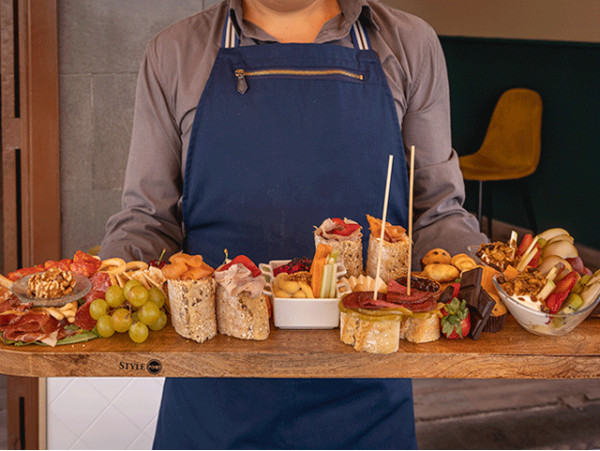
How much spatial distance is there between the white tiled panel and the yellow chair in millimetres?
3678

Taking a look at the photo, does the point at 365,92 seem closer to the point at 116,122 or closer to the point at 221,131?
the point at 221,131

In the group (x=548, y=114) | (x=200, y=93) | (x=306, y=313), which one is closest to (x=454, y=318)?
(x=306, y=313)

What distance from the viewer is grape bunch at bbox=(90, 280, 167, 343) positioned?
1.09 metres

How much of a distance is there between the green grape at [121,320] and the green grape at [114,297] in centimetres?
2

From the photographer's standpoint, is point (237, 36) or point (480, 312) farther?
point (237, 36)

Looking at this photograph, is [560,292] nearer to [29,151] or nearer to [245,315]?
[245,315]

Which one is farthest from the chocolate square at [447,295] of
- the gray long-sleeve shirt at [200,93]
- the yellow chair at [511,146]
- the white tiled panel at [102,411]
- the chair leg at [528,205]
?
the chair leg at [528,205]

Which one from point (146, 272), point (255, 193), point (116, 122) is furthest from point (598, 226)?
point (146, 272)

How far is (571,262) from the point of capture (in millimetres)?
1288

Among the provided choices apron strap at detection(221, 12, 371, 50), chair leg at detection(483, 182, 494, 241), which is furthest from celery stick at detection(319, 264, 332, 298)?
chair leg at detection(483, 182, 494, 241)

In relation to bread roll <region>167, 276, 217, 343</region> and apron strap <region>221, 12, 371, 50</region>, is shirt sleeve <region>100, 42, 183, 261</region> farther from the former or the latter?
bread roll <region>167, 276, 217, 343</region>

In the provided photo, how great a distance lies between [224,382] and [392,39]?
3.17 feet

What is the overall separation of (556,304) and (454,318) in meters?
0.19

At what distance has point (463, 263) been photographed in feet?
4.13
